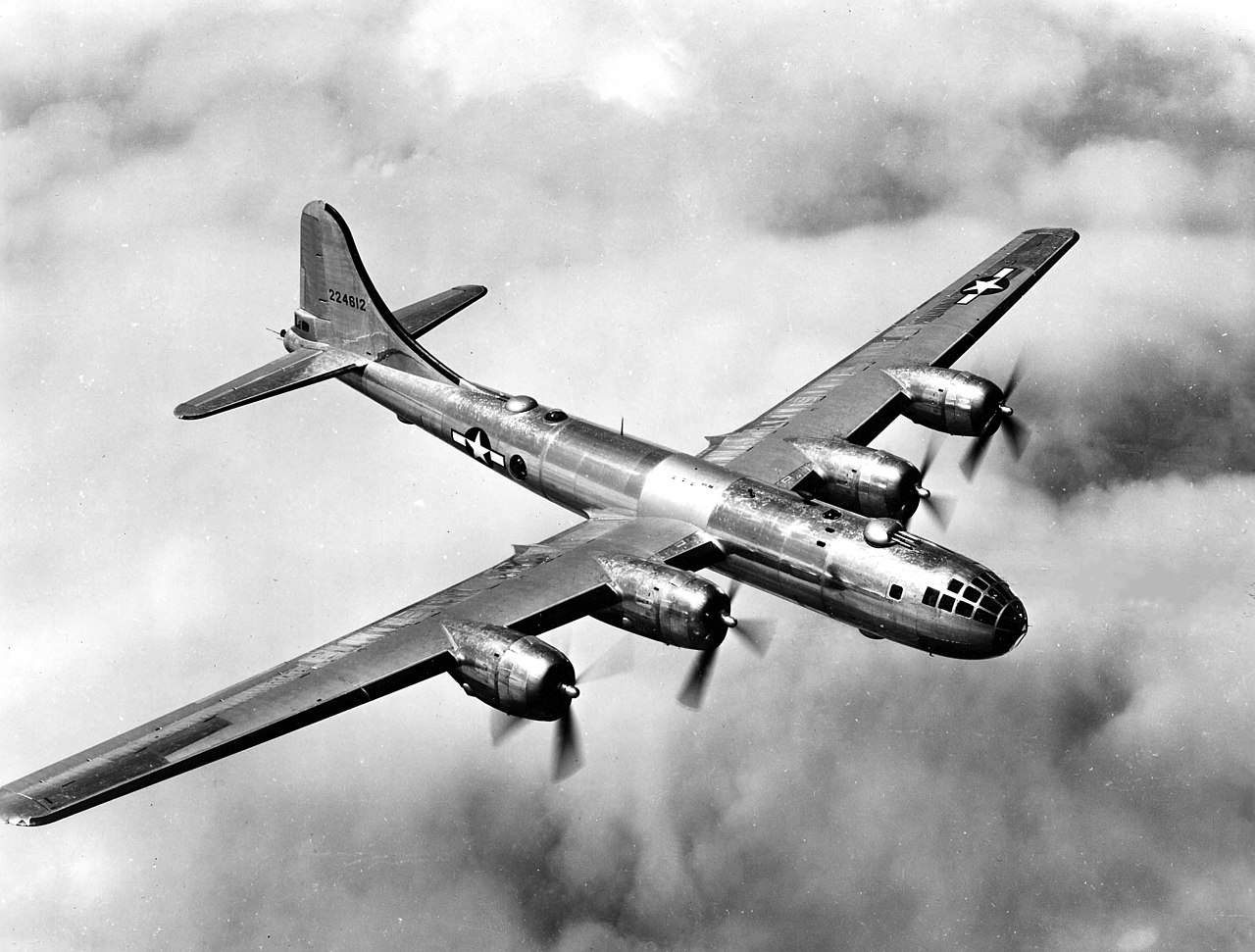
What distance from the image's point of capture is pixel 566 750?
25594 mm

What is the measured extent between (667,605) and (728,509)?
408 cm

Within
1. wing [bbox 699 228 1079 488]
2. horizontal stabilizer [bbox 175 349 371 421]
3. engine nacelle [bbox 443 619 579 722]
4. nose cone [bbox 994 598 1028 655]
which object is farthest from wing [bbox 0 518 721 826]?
horizontal stabilizer [bbox 175 349 371 421]

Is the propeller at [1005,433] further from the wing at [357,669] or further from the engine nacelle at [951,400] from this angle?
the wing at [357,669]

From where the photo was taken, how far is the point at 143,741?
2462cm

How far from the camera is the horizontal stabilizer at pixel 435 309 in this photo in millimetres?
39562

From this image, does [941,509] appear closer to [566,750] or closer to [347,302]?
[566,750]

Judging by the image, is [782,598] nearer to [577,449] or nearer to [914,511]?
[914,511]

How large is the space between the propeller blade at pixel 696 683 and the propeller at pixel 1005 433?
10.9m

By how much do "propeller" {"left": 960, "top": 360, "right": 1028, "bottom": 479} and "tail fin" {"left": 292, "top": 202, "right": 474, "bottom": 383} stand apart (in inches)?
603

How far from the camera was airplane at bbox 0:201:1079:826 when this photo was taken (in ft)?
83.4

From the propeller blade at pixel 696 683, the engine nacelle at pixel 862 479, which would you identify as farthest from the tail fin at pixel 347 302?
the propeller blade at pixel 696 683

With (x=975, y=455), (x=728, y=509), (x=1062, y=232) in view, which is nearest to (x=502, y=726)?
(x=728, y=509)

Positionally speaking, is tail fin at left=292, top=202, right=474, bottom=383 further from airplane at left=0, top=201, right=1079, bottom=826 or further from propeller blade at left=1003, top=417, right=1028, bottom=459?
propeller blade at left=1003, top=417, right=1028, bottom=459

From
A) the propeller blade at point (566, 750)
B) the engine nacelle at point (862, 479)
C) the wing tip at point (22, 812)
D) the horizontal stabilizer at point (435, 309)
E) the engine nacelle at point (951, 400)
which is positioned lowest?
the propeller blade at point (566, 750)
